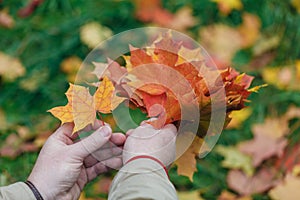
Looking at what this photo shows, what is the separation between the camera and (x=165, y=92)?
→ 127 cm

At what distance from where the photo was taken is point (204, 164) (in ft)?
6.69

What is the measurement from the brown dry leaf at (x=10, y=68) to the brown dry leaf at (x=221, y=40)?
749mm

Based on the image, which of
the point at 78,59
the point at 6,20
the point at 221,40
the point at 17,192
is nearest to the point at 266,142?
the point at 221,40

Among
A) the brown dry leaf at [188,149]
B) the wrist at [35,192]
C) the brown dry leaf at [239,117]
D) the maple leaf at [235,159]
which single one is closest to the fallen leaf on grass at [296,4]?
the brown dry leaf at [239,117]

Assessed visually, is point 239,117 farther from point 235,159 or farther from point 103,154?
point 103,154

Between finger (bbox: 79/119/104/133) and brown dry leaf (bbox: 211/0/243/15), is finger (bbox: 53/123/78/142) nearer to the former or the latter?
finger (bbox: 79/119/104/133)

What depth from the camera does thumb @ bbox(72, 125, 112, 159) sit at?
4.09 feet

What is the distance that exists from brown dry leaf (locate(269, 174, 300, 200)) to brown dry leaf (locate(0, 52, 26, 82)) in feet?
3.63

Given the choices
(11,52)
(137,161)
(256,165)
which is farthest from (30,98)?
(137,161)

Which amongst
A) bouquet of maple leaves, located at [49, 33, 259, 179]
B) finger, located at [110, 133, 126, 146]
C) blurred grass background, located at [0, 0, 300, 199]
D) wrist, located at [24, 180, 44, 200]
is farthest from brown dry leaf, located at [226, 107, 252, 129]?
wrist, located at [24, 180, 44, 200]

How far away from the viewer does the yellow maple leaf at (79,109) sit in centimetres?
126

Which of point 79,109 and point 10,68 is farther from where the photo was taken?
point 10,68

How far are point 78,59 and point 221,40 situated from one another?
597 mm

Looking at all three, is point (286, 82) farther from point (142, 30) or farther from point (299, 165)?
point (142, 30)
